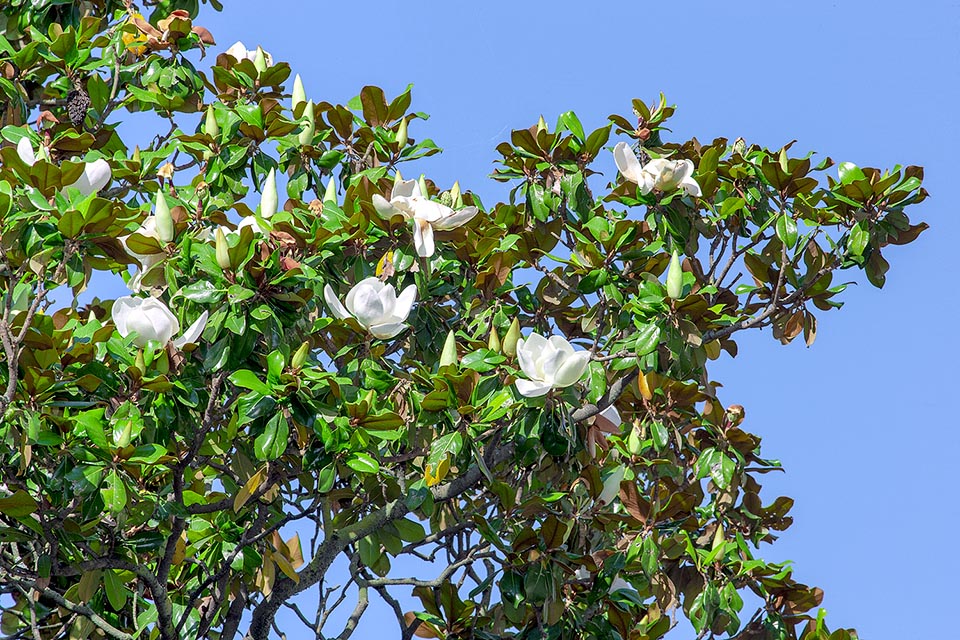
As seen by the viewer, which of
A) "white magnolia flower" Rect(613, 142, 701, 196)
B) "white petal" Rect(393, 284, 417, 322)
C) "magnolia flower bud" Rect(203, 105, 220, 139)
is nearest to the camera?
"white petal" Rect(393, 284, 417, 322)

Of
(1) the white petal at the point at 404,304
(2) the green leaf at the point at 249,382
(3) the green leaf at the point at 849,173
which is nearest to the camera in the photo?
(2) the green leaf at the point at 249,382

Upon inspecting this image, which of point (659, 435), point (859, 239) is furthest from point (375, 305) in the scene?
point (859, 239)

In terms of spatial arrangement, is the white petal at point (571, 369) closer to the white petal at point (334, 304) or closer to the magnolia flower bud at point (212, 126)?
the white petal at point (334, 304)

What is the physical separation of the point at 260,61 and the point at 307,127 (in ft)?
1.41

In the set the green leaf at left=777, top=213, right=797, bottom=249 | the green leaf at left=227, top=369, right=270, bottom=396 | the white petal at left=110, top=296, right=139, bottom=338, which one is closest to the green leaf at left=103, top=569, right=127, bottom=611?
the white petal at left=110, top=296, right=139, bottom=338

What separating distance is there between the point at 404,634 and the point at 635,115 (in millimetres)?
1892

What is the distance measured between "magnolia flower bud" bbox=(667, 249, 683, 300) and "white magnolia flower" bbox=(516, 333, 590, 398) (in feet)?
1.18

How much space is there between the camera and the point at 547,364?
2992mm

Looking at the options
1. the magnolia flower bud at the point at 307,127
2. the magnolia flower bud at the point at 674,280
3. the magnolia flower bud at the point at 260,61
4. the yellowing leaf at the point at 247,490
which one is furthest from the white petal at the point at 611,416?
the magnolia flower bud at the point at 260,61

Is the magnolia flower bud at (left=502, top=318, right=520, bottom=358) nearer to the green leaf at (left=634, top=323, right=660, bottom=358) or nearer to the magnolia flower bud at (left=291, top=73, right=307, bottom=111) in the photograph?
the green leaf at (left=634, top=323, right=660, bottom=358)

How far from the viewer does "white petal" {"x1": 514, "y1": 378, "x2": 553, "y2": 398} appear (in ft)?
9.84

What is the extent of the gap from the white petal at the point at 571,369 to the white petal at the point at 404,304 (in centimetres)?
46

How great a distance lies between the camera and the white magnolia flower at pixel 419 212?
3412 mm

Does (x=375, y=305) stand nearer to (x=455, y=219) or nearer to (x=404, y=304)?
(x=404, y=304)
